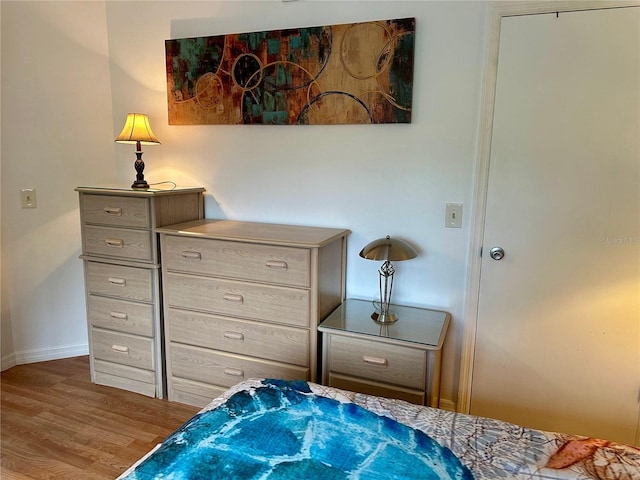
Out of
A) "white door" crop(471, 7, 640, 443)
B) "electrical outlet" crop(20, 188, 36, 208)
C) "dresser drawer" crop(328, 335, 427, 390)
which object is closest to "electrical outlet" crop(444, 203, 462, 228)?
"white door" crop(471, 7, 640, 443)

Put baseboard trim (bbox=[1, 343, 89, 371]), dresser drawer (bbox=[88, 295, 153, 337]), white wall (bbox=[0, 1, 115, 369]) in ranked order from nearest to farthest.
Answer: dresser drawer (bbox=[88, 295, 153, 337]) < white wall (bbox=[0, 1, 115, 369]) < baseboard trim (bbox=[1, 343, 89, 371])

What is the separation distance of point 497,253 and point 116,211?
6.66 feet

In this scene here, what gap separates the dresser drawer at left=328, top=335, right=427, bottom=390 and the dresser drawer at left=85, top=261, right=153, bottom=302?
1109mm

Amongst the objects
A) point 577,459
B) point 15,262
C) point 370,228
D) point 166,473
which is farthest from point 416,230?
point 15,262

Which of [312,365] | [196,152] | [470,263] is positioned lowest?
[312,365]

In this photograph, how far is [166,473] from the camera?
1090 mm

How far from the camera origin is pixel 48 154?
2.81 metres

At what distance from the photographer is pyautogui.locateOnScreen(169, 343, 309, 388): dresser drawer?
2.25m

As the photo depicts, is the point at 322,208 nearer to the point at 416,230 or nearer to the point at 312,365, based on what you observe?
the point at 416,230

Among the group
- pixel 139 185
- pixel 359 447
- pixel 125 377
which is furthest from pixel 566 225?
pixel 125 377

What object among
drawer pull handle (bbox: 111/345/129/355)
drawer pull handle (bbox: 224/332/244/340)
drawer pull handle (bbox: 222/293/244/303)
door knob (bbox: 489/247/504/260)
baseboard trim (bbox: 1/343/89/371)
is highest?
door knob (bbox: 489/247/504/260)

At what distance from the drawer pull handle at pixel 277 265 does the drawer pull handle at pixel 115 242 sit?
90 cm

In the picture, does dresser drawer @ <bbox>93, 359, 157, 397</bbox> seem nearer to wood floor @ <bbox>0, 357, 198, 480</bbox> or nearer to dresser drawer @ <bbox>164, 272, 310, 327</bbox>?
wood floor @ <bbox>0, 357, 198, 480</bbox>

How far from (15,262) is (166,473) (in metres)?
2.36
